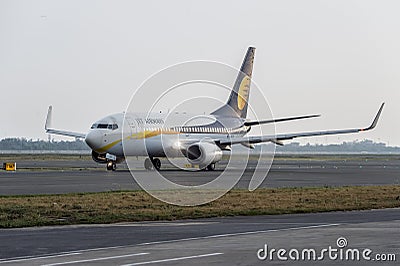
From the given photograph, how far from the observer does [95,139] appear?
5916cm

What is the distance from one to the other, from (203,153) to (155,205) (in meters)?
30.1

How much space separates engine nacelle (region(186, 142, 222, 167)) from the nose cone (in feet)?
21.3

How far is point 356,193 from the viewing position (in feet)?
120

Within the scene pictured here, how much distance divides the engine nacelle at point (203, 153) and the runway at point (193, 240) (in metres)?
34.3

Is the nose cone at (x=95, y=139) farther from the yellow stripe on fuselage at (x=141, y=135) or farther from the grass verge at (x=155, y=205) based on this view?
the grass verge at (x=155, y=205)

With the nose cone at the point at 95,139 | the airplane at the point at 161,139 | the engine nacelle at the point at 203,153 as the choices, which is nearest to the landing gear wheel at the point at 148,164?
the airplane at the point at 161,139

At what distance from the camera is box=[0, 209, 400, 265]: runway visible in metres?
15.3

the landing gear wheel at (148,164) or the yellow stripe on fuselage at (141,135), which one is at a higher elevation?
the yellow stripe on fuselage at (141,135)

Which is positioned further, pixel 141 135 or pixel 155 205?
pixel 141 135

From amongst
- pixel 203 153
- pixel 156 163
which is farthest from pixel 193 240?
pixel 156 163

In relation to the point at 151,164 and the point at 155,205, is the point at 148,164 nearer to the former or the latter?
the point at 151,164

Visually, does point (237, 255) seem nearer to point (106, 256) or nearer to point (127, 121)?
point (106, 256)

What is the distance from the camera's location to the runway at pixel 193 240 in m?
15.3

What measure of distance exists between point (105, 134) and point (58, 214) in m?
33.5
